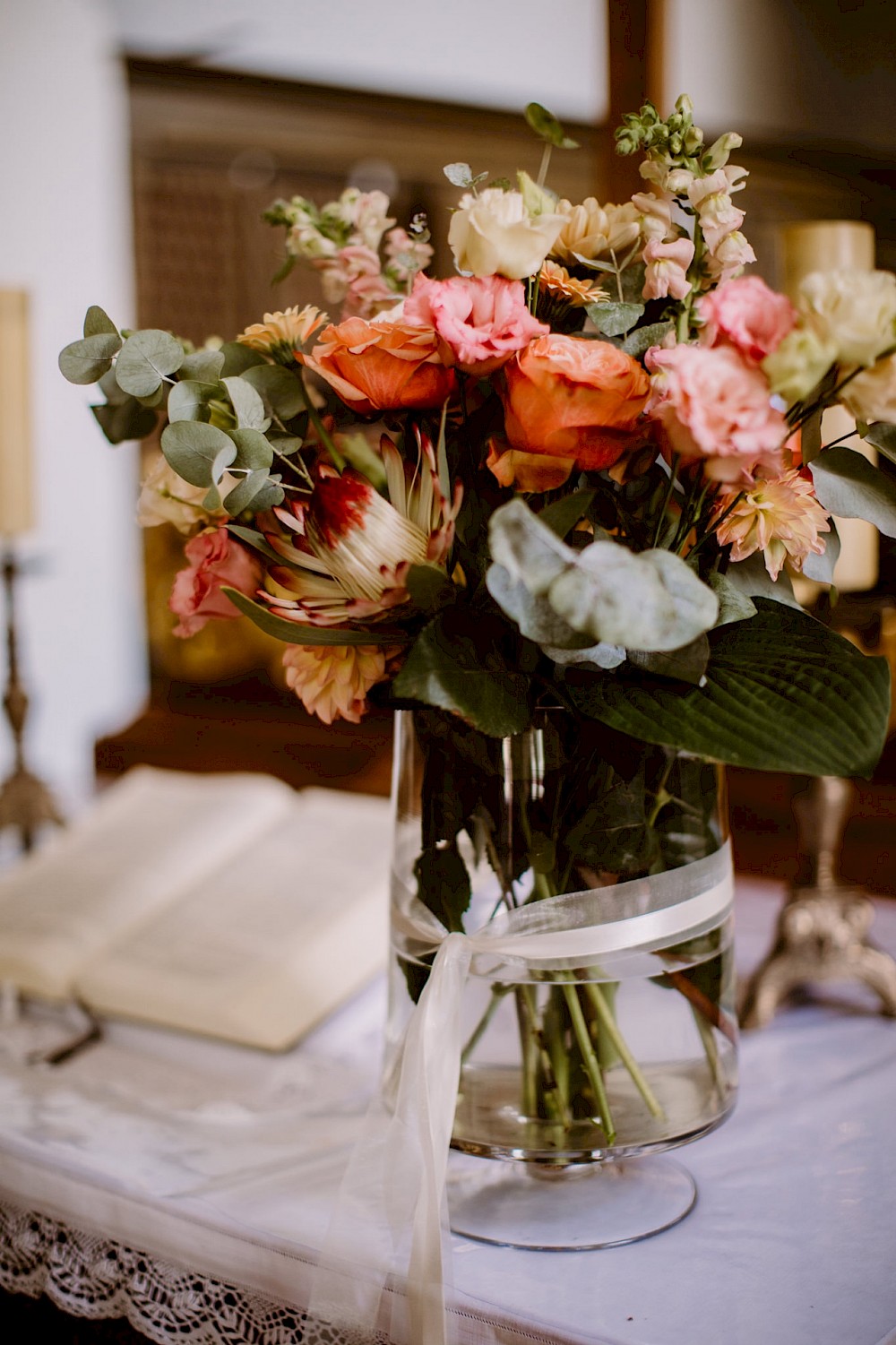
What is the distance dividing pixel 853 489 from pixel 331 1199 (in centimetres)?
48

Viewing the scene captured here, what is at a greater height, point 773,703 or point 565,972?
point 773,703

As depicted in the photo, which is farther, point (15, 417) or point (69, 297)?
point (69, 297)

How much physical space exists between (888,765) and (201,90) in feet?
6.63

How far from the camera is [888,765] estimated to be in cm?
128

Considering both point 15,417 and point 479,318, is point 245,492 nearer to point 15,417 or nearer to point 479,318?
point 479,318

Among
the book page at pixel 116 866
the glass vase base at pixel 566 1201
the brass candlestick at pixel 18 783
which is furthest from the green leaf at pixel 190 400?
the brass candlestick at pixel 18 783

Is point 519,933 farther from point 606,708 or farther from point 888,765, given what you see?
point 888,765

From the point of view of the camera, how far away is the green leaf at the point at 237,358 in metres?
0.62

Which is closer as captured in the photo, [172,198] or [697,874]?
[697,874]

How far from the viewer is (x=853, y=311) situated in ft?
1.47

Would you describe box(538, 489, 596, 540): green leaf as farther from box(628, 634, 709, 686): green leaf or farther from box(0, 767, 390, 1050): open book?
box(0, 767, 390, 1050): open book

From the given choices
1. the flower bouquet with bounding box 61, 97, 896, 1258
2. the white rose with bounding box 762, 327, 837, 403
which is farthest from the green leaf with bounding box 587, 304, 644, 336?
the white rose with bounding box 762, 327, 837, 403

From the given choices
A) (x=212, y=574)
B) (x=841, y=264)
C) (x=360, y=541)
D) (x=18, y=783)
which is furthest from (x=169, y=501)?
(x=18, y=783)

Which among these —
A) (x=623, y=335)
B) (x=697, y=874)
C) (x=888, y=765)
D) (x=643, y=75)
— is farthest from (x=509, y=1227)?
(x=643, y=75)
